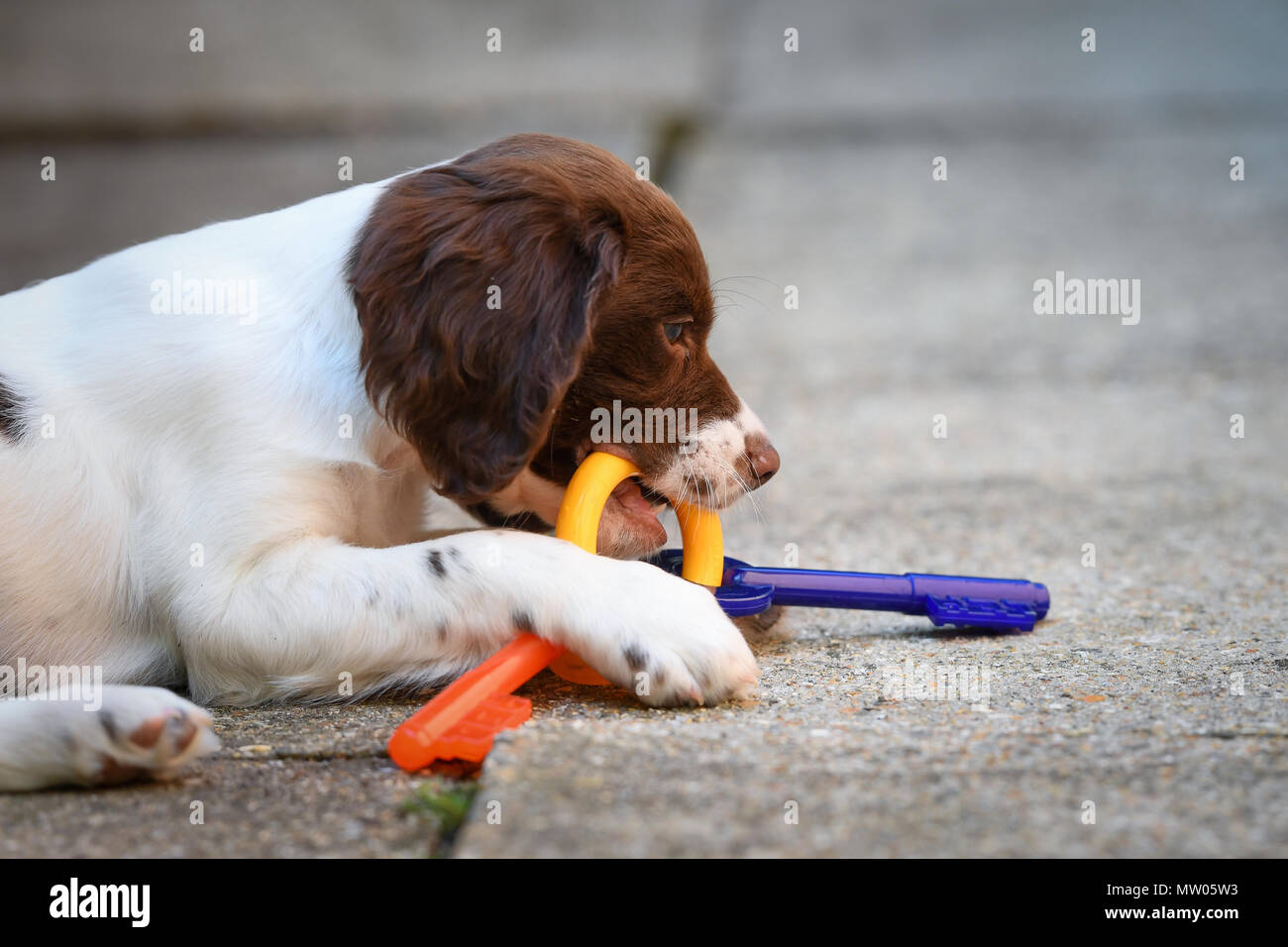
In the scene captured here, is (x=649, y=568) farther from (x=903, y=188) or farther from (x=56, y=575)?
(x=903, y=188)

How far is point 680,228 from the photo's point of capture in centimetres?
333

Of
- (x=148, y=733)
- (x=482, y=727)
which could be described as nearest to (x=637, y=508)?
(x=482, y=727)

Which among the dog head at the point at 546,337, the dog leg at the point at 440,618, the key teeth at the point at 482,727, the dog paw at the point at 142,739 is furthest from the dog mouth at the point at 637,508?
the dog paw at the point at 142,739

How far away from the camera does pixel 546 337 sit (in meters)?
2.90

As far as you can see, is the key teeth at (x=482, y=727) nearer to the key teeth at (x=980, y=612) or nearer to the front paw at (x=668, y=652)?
the front paw at (x=668, y=652)

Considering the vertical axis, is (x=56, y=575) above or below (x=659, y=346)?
below

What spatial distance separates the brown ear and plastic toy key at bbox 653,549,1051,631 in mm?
637

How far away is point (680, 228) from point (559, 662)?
44.6 inches

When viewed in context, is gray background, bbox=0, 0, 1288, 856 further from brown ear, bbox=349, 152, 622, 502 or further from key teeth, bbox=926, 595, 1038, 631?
brown ear, bbox=349, 152, 622, 502

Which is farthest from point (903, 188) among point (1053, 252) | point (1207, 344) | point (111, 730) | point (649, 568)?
point (111, 730)

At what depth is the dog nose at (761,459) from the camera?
3334 millimetres

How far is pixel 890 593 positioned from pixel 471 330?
1225 mm

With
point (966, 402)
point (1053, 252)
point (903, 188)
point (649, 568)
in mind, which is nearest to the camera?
point (649, 568)

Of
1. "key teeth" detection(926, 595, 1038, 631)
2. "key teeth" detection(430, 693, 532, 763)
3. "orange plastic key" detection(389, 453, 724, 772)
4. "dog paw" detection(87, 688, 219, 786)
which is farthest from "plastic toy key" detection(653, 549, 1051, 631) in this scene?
"dog paw" detection(87, 688, 219, 786)
